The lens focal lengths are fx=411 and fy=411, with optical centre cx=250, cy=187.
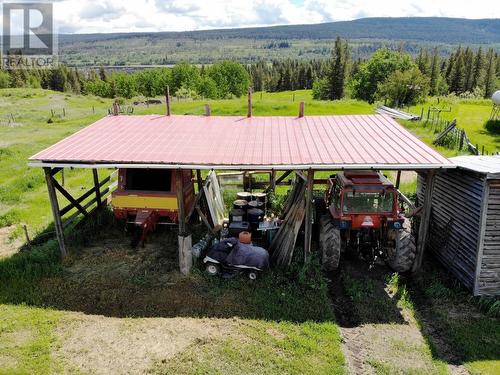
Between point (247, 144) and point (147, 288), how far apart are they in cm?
503

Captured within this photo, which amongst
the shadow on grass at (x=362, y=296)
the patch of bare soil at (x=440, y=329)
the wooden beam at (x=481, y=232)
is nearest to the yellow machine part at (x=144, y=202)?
the shadow on grass at (x=362, y=296)

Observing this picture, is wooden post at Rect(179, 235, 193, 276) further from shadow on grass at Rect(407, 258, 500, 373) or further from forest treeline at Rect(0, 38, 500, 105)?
forest treeline at Rect(0, 38, 500, 105)

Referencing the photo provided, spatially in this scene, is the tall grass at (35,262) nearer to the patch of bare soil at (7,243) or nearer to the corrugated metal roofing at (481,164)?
the patch of bare soil at (7,243)

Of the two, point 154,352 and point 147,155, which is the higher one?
point 147,155

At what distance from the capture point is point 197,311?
10.3 meters

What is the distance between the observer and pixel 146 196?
13.4m

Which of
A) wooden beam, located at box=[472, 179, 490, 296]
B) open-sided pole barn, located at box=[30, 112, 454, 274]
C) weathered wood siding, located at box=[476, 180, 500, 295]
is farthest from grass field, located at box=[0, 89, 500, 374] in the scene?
open-sided pole barn, located at box=[30, 112, 454, 274]

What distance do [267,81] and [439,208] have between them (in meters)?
127

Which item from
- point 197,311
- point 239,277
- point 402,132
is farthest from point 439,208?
point 197,311

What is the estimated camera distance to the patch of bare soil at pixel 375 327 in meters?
8.64

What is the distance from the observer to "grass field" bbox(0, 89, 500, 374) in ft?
28.3

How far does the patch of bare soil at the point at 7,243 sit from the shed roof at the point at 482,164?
1408cm

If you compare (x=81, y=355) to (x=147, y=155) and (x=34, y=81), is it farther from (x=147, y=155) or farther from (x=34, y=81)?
(x=34, y=81)

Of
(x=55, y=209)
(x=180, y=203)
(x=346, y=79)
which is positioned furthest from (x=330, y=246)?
(x=346, y=79)
